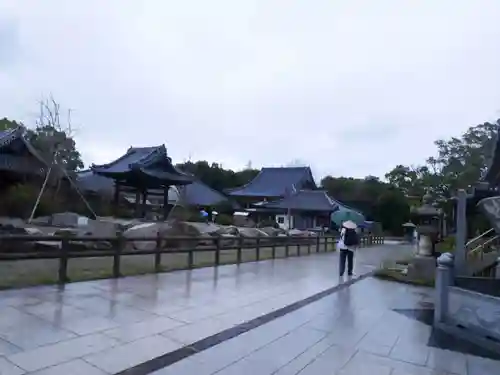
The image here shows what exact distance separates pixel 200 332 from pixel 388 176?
177ft

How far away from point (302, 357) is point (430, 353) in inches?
63.2

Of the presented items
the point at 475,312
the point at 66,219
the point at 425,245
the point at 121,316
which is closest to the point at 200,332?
the point at 121,316

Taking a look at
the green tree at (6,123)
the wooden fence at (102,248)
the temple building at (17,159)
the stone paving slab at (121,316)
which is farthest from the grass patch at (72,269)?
the green tree at (6,123)

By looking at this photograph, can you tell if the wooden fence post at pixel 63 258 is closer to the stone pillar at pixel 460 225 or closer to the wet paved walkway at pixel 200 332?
the wet paved walkway at pixel 200 332

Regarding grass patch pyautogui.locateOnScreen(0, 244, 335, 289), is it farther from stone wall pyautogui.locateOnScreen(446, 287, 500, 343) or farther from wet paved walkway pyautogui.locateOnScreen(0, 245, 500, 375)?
stone wall pyautogui.locateOnScreen(446, 287, 500, 343)

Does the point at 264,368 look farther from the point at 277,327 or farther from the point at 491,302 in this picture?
the point at 491,302

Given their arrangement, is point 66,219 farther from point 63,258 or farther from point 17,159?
point 63,258

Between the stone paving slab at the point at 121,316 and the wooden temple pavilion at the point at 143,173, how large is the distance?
2208 centimetres

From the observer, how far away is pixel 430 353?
5.17 metres

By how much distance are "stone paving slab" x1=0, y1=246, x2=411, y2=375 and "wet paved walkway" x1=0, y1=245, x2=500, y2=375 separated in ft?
0.04

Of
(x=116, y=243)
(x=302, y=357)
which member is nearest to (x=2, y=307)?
(x=116, y=243)

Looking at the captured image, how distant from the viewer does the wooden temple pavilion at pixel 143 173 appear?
102 feet

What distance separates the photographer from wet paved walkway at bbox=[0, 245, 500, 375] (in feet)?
13.6

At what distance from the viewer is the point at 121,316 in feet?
18.8
